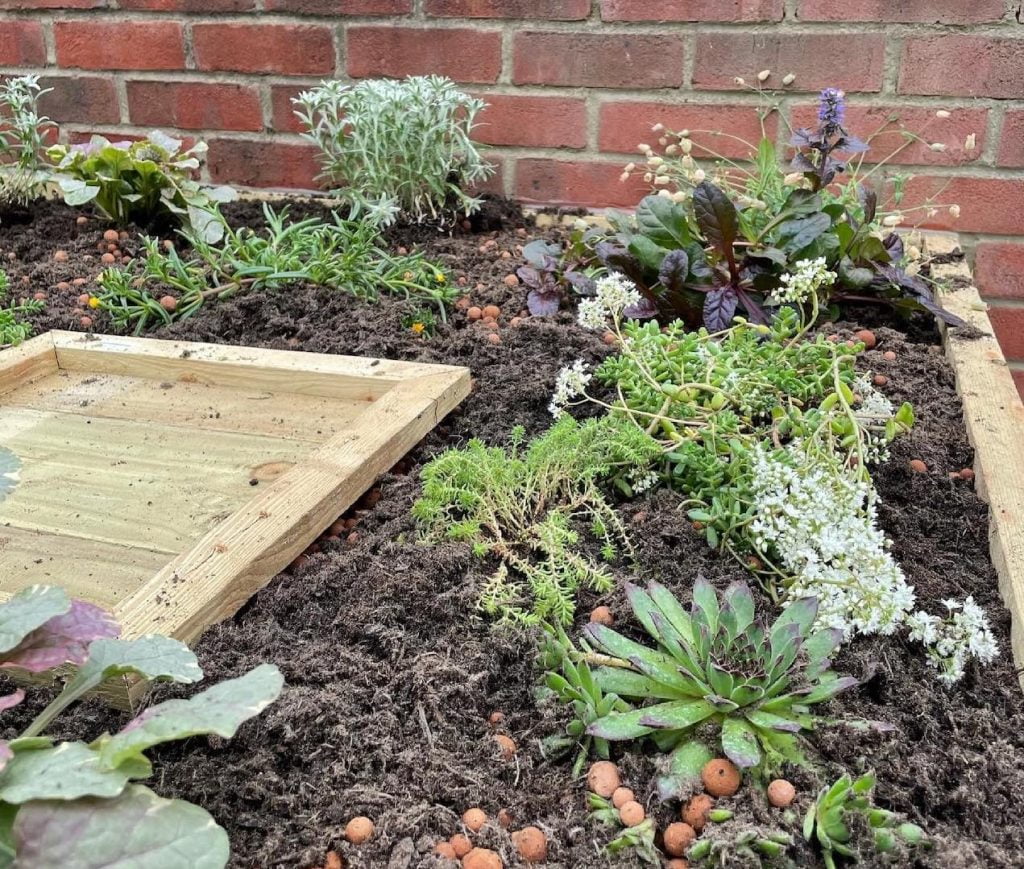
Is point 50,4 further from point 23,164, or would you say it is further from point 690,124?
point 690,124

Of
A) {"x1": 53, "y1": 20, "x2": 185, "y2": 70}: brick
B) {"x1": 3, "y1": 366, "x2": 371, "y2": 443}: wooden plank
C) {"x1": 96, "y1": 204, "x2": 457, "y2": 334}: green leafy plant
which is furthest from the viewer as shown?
{"x1": 53, "y1": 20, "x2": 185, "y2": 70}: brick

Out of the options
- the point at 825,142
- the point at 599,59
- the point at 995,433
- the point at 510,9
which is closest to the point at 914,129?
the point at 825,142

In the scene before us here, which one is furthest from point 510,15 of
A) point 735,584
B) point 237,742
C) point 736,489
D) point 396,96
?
point 237,742

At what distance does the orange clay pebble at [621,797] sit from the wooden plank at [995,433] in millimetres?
512

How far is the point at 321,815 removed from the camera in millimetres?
931

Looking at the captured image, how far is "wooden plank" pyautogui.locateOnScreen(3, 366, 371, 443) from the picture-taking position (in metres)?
1.79

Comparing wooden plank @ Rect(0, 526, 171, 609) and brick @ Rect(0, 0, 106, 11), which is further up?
brick @ Rect(0, 0, 106, 11)

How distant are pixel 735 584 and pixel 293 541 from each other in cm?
62

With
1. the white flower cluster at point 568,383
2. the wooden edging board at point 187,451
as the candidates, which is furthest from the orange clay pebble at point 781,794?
the white flower cluster at point 568,383

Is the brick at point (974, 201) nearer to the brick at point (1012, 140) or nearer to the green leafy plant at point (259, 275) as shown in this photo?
the brick at point (1012, 140)

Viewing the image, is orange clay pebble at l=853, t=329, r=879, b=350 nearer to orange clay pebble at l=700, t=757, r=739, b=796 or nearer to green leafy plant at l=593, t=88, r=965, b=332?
green leafy plant at l=593, t=88, r=965, b=332

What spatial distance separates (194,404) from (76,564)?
1.94ft

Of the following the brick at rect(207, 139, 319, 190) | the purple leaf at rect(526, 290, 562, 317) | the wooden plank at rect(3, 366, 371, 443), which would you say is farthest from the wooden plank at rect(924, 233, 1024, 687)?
the brick at rect(207, 139, 319, 190)

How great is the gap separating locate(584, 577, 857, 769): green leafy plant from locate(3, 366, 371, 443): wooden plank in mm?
815
